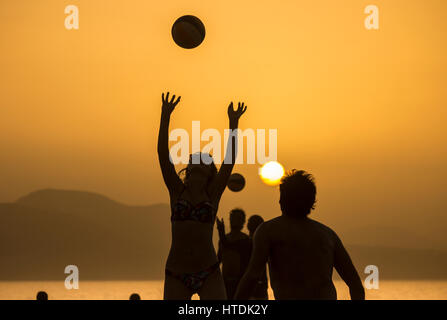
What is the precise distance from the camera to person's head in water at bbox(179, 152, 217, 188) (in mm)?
7070

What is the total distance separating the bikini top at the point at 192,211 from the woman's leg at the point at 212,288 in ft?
1.73

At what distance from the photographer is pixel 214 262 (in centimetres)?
685

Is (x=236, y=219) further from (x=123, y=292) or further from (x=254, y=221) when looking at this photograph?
(x=123, y=292)

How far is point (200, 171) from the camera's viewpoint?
23.2 ft

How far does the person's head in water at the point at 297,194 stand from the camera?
5.33m

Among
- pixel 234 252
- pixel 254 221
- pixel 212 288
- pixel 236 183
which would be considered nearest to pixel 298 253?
pixel 212 288

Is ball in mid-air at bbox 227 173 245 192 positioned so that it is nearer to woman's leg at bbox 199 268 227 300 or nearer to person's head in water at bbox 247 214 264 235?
person's head in water at bbox 247 214 264 235

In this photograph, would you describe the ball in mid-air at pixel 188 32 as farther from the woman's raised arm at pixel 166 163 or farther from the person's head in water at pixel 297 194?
the person's head in water at pixel 297 194

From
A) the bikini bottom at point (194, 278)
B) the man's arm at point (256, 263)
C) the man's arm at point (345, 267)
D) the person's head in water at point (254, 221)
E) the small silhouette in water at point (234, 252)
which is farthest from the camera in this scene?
the person's head in water at point (254, 221)

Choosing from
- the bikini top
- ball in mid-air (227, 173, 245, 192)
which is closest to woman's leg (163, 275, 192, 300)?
the bikini top

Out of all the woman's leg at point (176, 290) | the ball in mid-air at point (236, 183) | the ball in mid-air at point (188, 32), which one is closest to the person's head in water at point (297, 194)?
the woman's leg at point (176, 290)
